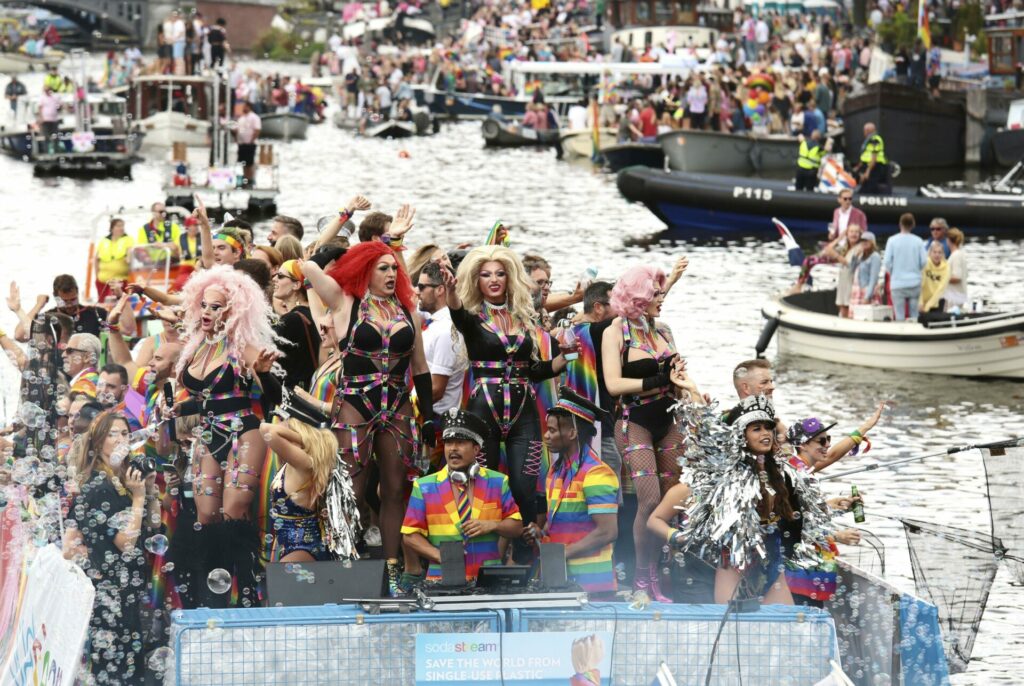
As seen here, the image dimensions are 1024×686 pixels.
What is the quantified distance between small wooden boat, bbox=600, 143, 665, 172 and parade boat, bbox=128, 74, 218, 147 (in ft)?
35.5

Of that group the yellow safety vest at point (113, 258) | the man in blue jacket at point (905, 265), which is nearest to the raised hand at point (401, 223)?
the yellow safety vest at point (113, 258)

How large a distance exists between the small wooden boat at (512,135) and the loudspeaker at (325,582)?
153ft

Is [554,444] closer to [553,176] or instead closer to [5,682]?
[5,682]

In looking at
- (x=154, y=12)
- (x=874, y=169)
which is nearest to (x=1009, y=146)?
(x=874, y=169)

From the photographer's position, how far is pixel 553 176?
45.2 m

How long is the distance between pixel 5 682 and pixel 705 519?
3001 millimetres

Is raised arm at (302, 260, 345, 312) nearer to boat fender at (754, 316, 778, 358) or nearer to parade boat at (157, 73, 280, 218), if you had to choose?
boat fender at (754, 316, 778, 358)

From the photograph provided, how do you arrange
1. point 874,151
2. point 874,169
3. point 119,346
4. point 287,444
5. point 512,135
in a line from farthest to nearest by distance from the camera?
point 512,135 < point 874,169 < point 874,151 < point 119,346 < point 287,444

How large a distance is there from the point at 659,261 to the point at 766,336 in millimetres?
9561

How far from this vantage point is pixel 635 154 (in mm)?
45938

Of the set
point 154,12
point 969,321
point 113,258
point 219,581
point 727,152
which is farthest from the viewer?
point 154,12

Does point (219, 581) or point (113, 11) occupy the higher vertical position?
point (113, 11)

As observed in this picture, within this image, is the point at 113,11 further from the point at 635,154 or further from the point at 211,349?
the point at 211,349

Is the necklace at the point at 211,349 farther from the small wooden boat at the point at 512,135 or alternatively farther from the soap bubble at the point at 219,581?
the small wooden boat at the point at 512,135
